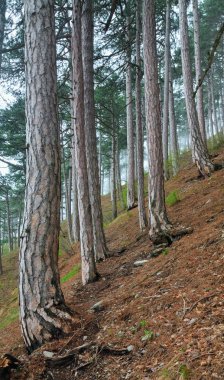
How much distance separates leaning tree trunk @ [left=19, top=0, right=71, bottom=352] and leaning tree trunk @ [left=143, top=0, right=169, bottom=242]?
10.7 ft

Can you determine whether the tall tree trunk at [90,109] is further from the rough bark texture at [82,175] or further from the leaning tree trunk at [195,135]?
the leaning tree trunk at [195,135]

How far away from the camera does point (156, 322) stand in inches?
131

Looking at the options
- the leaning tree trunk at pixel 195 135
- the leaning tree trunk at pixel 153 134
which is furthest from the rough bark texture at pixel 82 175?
the leaning tree trunk at pixel 195 135

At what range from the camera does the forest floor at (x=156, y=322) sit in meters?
2.50

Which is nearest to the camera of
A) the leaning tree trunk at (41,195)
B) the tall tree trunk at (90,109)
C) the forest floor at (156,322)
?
the forest floor at (156,322)

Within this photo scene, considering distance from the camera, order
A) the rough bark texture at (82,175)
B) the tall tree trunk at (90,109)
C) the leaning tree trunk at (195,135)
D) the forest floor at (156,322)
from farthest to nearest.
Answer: the leaning tree trunk at (195,135), the tall tree trunk at (90,109), the rough bark texture at (82,175), the forest floor at (156,322)

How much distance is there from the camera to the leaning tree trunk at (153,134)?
22.7ft

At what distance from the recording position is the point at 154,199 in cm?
698

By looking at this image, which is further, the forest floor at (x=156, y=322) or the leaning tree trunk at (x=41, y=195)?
the leaning tree trunk at (x=41, y=195)

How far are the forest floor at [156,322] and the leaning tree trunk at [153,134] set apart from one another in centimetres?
85

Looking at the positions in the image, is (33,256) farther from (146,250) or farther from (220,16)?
(220,16)

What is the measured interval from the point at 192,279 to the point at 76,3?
19.8ft

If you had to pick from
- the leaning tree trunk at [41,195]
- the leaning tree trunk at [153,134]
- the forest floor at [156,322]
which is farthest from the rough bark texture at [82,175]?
the leaning tree trunk at [41,195]

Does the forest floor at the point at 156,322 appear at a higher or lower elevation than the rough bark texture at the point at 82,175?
lower
